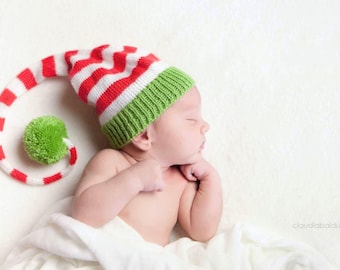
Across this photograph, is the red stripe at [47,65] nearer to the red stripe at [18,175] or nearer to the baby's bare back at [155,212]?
the red stripe at [18,175]

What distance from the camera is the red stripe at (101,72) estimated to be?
1255 mm

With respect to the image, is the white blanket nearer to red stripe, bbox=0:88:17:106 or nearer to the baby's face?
the baby's face

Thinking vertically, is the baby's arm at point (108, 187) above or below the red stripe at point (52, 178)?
above

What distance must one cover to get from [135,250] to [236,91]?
1.77 ft

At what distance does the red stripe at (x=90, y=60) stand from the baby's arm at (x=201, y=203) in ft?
1.17

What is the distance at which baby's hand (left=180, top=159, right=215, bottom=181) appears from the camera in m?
1.30

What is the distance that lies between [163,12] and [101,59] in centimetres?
27

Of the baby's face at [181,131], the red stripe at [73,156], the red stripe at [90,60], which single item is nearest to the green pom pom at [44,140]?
the red stripe at [73,156]

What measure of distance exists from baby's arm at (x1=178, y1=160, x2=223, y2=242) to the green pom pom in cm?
32

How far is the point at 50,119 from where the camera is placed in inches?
50.9

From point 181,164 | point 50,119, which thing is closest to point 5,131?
point 50,119

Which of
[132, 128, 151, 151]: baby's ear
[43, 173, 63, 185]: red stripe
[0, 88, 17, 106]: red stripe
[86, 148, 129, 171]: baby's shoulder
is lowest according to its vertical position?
[43, 173, 63, 185]: red stripe

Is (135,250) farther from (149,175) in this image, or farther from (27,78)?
(27,78)

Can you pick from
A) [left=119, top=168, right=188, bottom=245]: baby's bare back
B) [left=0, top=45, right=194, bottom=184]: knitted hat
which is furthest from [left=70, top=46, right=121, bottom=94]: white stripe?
[left=119, top=168, right=188, bottom=245]: baby's bare back
